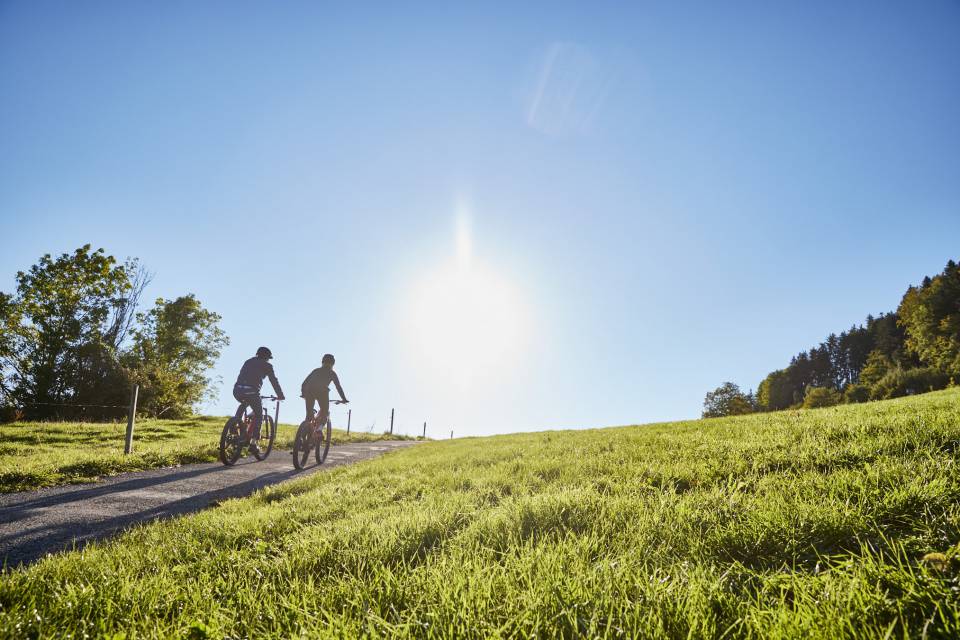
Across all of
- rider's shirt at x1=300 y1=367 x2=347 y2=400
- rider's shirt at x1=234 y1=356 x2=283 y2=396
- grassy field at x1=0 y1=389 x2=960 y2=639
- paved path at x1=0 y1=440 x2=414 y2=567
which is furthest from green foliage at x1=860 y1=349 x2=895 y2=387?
paved path at x1=0 y1=440 x2=414 y2=567

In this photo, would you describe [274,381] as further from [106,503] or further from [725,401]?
[725,401]

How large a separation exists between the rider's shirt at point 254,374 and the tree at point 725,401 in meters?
82.6

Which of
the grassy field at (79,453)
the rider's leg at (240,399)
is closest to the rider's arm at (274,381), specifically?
the rider's leg at (240,399)

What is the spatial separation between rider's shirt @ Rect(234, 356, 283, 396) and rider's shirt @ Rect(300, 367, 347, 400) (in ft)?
2.35

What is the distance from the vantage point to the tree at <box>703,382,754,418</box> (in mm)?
75062

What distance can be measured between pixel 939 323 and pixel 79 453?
8384 cm

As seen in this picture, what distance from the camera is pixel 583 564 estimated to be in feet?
6.41

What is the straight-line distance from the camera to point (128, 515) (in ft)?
15.7

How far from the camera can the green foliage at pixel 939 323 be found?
4900 centimetres

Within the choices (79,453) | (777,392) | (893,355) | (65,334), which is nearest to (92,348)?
(65,334)

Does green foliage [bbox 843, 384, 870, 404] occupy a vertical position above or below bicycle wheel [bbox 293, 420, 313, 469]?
above

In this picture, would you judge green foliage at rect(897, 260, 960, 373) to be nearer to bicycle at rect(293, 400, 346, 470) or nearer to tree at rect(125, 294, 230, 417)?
bicycle at rect(293, 400, 346, 470)

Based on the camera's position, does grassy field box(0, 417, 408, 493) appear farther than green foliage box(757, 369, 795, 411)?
No

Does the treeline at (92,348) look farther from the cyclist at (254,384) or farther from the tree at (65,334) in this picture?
the cyclist at (254,384)
